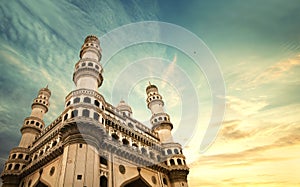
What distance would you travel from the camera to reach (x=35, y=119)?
40375 mm

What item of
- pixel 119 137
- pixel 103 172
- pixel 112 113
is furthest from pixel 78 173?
pixel 112 113

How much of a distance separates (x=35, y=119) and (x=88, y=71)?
65.5 feet

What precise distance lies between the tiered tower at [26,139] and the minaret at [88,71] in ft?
54.7

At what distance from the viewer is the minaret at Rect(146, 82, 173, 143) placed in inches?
1617

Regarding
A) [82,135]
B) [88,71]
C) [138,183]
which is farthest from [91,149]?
[88,71]

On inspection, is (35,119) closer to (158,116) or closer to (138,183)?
(158,116)

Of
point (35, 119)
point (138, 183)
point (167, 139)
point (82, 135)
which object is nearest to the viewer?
point (82, 135)

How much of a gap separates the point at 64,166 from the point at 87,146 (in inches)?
119

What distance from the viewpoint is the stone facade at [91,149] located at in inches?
847

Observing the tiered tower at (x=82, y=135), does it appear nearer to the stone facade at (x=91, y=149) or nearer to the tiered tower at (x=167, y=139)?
the stone facade at (x=91, y=149)

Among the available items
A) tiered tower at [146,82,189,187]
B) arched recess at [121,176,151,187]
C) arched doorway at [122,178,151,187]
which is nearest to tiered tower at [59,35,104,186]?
arched recess at [121,176,151,187]

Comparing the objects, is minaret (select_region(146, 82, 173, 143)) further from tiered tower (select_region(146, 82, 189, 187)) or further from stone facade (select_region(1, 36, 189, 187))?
stone facade (select_region(1, 36, 189, 187))

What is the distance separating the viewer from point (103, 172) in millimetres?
22703

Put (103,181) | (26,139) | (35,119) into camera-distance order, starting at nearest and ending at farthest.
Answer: (103,181), (26,139), (35,119)
